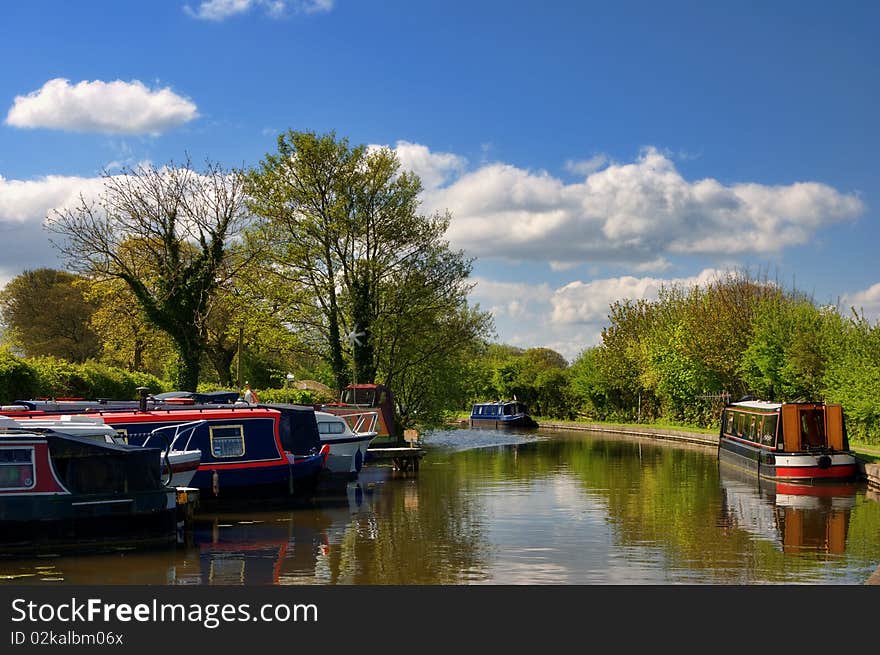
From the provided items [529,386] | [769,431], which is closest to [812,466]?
[769,431]

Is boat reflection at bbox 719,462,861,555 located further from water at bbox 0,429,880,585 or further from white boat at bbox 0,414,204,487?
white boat at bbox 0,414,204,487

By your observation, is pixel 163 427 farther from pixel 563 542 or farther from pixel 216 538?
pixel 563 542

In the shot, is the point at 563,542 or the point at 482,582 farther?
the point at 563,542

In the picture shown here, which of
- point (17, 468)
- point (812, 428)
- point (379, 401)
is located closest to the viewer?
point (17, 468)

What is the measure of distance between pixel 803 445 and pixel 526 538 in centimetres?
1393

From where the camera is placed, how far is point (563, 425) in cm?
7738

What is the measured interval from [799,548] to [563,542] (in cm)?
447

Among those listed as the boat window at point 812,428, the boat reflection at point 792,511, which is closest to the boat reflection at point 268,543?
the boat reflection at point 792,511

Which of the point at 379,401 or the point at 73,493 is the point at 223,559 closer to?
the point at 73,493

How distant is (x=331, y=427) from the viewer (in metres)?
31.0

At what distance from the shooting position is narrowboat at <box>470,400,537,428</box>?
255 feet

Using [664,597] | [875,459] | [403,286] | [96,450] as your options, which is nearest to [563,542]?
[664,597]

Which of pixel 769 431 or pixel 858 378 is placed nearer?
pixel 769 431

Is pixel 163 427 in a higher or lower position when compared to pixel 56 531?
higher
